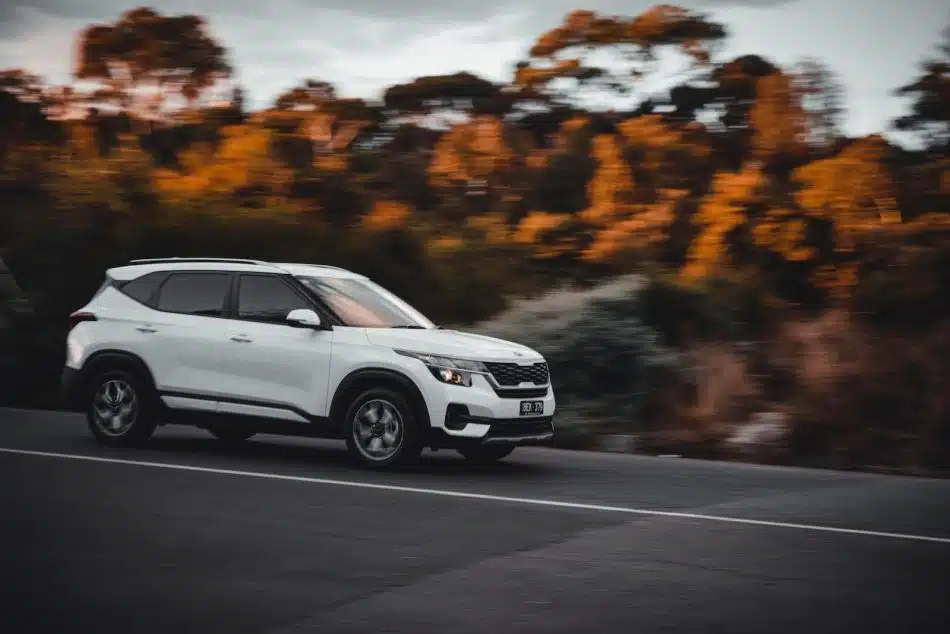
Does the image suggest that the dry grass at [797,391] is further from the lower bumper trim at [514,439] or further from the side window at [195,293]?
the side window at [195,293]

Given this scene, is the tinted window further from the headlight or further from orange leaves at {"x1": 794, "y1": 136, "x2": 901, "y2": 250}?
orange leaves at {"x1": 794, "y1": 136, "x2": 901, "y2": 250}

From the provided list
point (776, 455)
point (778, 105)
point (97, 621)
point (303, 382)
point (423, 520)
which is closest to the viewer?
point (97, 621)

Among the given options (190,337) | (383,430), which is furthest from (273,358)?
(383,430)

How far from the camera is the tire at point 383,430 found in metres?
11.1

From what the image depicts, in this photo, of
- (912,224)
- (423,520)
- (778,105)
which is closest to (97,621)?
(423,520)

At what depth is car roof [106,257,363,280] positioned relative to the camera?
12109 mm

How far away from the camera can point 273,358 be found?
1155 cm

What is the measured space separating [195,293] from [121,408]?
130 cm

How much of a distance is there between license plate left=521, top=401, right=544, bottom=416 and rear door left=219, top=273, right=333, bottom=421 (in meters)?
1.68

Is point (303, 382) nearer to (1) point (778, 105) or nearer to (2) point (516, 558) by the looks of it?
(2) point (516, 558)

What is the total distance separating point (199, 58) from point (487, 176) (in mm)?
11438

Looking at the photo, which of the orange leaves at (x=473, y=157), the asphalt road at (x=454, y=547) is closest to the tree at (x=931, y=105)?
the orange leaves at (x=473, y=157)

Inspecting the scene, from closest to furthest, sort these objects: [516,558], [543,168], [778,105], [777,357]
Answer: [516,558]
[777,357]
[778,105]
[543,168]

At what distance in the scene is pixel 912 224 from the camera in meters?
28.1
